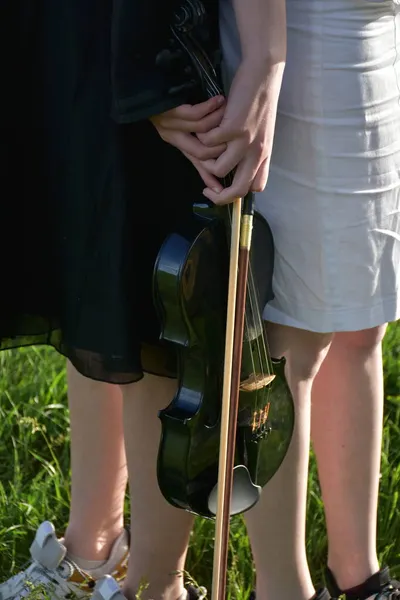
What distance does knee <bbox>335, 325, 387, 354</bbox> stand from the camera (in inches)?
68.9

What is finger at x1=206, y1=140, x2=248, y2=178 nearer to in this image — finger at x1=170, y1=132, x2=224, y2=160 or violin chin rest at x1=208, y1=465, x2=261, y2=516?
finger at x1=170, y1=132, x2=224, y2=160

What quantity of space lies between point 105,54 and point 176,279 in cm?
34

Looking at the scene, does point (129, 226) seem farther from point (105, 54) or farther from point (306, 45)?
point (306, 45)

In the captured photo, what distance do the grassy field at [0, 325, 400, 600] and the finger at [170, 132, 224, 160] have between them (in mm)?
764

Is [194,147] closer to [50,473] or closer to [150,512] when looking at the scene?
[150,512]

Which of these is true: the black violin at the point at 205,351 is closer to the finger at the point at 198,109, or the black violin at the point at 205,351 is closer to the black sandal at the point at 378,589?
the finger at the point at 198,109

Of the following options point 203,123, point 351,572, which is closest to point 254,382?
point 203,123

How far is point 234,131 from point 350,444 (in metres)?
0.63

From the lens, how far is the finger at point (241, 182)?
145 cm

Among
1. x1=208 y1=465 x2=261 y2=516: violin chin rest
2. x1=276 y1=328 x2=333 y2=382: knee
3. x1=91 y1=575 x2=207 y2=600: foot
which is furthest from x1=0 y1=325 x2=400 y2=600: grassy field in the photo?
x1=276 y1=328 x2=333 y2=382: knee

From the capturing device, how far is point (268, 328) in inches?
65.4

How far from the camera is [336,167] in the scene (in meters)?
1.56

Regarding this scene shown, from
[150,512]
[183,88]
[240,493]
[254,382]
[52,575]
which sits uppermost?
[183,88]

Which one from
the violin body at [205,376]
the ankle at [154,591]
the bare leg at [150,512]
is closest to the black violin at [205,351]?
the violin body at [205,376]
